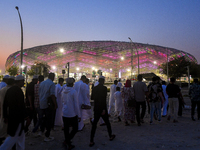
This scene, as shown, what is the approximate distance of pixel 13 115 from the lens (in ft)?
10.4

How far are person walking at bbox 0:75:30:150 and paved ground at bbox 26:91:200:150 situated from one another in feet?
3.93

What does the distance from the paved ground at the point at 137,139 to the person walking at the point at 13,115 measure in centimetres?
120

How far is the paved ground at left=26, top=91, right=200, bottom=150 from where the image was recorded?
4258mm

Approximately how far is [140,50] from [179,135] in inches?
2909

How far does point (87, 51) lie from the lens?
77.2m

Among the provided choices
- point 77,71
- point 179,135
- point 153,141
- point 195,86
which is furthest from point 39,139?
point 77,71

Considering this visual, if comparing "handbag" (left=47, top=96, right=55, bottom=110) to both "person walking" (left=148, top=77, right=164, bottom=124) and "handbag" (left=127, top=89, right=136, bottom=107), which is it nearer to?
"handbag" (left=127, top=89, right=136, bottom=107)

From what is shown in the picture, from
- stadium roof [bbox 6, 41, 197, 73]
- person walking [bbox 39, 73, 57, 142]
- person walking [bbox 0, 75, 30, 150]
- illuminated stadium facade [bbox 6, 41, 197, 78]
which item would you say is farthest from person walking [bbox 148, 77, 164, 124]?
stadium roof [bbox 6, 41, 197, 73]

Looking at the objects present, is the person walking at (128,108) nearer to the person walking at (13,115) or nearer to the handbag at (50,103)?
the handbag at (50,103)

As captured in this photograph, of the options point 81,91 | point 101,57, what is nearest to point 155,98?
point 81,91

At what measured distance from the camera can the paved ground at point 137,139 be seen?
4.26m

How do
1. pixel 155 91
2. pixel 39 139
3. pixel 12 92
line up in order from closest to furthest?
pixel 12 92, pixel 39 139, pixel 155 91

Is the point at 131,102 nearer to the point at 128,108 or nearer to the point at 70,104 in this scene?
the point at 128,108

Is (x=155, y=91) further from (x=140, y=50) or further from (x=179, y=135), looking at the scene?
(x=140, y=50)
